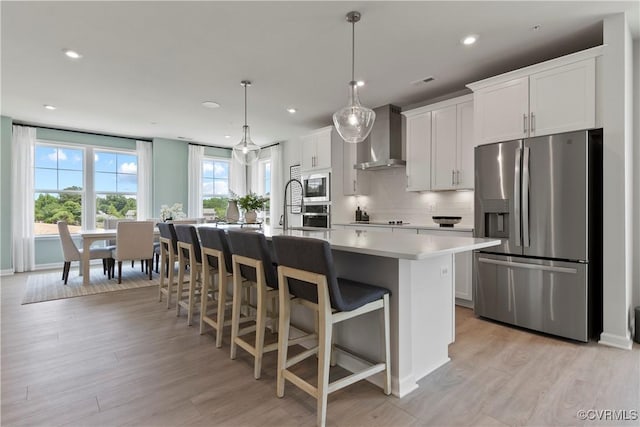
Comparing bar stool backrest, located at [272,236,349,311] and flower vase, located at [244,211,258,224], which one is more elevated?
flower vase, located at [244,211,258,224]

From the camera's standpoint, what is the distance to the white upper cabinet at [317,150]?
5316 millimetres

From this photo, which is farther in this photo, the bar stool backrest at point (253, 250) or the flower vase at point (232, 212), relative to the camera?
the flower vase at point (232, 212)

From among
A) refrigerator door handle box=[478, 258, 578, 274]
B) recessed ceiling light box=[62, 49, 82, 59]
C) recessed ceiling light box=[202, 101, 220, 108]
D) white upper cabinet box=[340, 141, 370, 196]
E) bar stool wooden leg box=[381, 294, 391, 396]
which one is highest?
recessed ceiling light box=[202, 101, 220, 108]

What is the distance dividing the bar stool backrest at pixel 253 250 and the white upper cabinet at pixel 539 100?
2545 millimetres

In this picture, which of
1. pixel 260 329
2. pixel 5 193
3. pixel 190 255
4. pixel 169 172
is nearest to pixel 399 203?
pixel 190 255

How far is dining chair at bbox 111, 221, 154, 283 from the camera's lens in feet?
15.8

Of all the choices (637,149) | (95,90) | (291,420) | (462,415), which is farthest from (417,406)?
(95,90)

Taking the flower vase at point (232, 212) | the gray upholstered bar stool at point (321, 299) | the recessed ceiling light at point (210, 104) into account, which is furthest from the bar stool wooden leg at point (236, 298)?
the recessed ceiling light at point (210, 104)

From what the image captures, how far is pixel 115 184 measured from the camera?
6.83 m

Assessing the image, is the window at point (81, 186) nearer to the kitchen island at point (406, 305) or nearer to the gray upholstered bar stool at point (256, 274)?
the gray upholstered bar stool at point (256, 274)

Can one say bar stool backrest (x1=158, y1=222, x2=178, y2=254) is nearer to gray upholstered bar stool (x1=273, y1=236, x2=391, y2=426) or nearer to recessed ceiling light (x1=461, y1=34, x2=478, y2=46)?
gray upholstered bar stool (x1=273, y1=236, x2=391, y2=426)

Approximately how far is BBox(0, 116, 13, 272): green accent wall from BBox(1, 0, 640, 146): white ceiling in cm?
93

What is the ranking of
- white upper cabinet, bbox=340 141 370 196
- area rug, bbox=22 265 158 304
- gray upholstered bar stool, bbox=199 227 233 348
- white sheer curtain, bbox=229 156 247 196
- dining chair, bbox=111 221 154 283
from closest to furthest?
gray upholstered bar stool, bbox=199 227 233 348 < area rug, bbox=22 265 158 304 < dining chair, bbox=111 221 154 283 < white upper cabinet, bbox=340 141 370 196 < white sheer curtain, bbox=229 156 247 196

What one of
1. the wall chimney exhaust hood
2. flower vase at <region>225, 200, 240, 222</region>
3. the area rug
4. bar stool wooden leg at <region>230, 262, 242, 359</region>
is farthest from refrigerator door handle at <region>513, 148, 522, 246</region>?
the area rug
